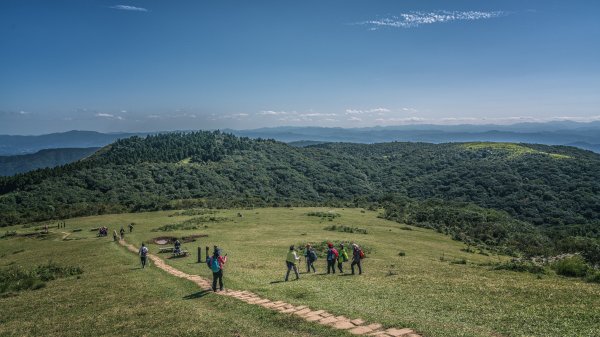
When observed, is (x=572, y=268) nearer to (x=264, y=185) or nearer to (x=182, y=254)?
(x=182, y=254)

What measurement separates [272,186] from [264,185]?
184 inches

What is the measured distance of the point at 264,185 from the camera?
165 metres

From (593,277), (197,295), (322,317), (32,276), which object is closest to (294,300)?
(322,317)

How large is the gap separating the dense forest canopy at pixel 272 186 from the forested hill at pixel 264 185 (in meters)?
0.33

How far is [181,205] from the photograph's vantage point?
95500 millimetres

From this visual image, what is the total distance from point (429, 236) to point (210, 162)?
130735 mm

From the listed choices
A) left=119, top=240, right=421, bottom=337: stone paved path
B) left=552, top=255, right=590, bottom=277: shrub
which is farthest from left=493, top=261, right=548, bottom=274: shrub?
left=119, top=240, right=421, bottom=337: stone paved path

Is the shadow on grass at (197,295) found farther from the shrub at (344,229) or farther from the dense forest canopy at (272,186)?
the dense forest canopy at (272,186)

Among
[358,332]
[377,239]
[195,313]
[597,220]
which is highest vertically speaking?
[358,332]

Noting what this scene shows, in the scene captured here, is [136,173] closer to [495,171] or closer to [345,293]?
[345,293]

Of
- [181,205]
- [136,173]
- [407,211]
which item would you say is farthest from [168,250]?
[136,173]

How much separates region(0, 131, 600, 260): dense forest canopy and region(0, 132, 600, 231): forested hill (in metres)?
0.33

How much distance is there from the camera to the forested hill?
10575 cm

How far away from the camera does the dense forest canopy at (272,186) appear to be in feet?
340
